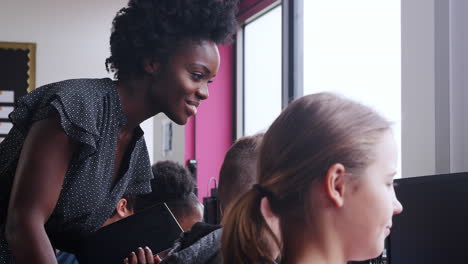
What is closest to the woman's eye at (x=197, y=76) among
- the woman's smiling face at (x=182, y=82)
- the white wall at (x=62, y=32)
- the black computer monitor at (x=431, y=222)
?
the woman's smiling face at (x=182, y=82)

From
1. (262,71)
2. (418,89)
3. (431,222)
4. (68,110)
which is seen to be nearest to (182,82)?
(68,110)

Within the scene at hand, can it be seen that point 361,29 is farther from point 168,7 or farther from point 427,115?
point 168,7

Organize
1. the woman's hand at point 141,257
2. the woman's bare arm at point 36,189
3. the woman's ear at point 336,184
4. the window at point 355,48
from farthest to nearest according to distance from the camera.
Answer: the window at point 355,48 → the woman's hand at point 141,257 → the woman's bare arm at point 36,189 → the woman's ear at point 336,184

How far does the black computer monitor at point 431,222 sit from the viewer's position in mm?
1422

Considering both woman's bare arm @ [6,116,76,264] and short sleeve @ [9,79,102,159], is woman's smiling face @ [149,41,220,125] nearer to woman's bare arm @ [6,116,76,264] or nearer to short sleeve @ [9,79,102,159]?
short sleeve @ [9,79,102,159]

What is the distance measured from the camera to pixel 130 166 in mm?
1548

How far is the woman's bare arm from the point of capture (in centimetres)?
127

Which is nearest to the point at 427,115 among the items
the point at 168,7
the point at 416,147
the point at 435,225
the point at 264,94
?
the point at 416,147

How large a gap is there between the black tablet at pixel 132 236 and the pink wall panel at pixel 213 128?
112 inches

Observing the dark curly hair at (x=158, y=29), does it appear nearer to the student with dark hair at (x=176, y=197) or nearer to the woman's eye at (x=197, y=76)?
the woman's eye at (x=197, y=76)

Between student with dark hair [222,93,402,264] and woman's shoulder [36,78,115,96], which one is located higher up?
woman's shoulder [36,78,115,96]

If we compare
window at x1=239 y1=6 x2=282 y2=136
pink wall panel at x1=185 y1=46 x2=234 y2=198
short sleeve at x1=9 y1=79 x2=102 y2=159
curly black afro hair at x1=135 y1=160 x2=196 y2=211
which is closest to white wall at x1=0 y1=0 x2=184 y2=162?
pink wall panel at x1=185 y1=46 x2=234 y2=198

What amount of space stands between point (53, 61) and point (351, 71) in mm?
2596

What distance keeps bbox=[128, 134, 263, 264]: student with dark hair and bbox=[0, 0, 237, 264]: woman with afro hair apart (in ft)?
0.66
